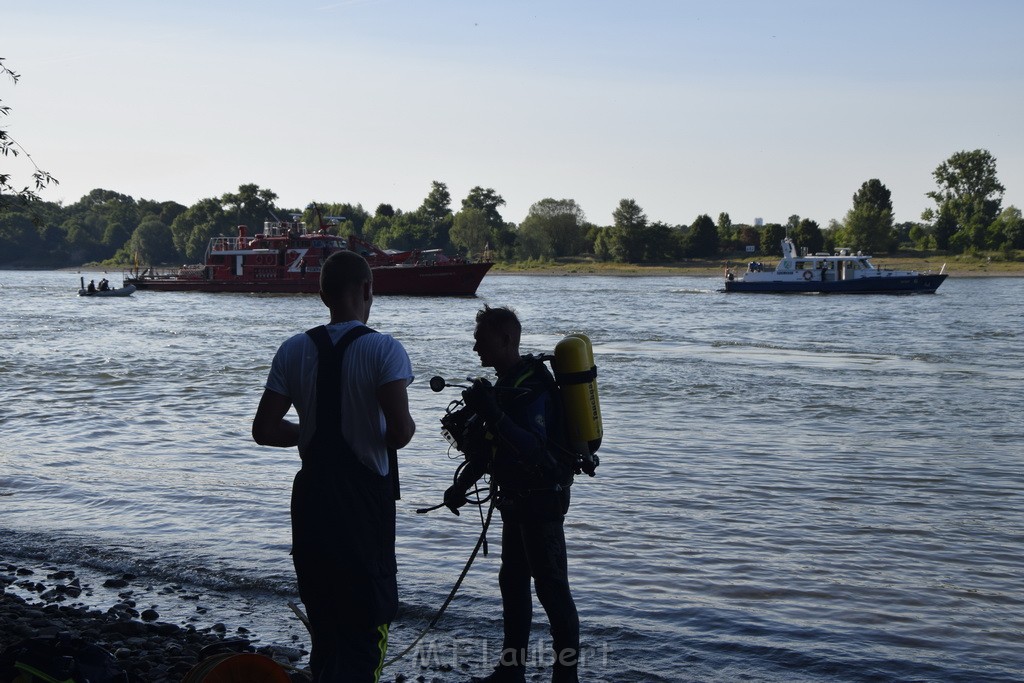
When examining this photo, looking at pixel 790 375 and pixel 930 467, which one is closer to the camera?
pixel 930 467

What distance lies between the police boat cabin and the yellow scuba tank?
216 feet

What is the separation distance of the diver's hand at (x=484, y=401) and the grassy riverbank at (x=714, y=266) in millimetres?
93736

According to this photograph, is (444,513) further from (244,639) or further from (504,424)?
(504,424)

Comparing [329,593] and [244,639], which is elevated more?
[329,593]

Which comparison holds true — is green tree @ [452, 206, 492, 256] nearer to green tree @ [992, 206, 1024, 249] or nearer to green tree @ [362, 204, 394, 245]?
green tree @ [362, 204, 394, 245]

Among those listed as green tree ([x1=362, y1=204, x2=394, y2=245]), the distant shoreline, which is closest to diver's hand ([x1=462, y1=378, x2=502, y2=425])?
the distant shoreline

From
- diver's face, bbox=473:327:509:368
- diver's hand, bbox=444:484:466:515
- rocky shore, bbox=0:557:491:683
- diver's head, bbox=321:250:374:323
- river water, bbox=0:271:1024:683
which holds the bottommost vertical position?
river water, bbox=0:271:1024:683

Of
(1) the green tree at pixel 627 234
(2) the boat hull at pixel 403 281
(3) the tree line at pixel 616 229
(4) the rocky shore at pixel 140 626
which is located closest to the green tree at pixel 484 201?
(3) the tree line at pixel 616 229

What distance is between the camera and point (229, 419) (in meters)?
16.1

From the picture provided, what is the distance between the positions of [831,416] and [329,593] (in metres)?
13.7

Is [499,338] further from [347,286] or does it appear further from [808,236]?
[808,236]

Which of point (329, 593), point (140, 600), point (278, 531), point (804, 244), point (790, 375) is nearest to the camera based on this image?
point (329, 593)

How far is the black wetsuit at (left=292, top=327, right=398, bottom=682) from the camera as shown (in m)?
3.82

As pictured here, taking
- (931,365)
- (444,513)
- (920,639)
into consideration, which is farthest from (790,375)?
(920,639)
